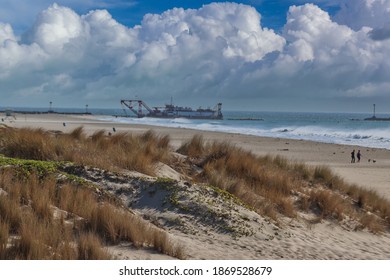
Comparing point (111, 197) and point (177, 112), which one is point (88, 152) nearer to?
point (111, 197)

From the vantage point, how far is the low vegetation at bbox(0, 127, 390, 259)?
552cm

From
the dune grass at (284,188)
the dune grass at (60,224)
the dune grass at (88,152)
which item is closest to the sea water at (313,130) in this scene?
the dune grass at (284,188)

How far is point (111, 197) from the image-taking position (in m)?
7.98

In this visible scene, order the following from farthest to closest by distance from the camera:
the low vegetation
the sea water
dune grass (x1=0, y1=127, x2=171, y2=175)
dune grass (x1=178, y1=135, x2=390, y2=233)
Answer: the sea water → dune grass (x1=0, y1=127, x2=171, y2=175) → dune grass (x1=178, y1=135, x2=390, y2=233) → the low vegetation

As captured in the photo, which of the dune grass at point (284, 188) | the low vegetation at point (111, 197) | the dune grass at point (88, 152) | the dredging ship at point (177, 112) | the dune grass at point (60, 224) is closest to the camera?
the dune grass at point (60, 224)

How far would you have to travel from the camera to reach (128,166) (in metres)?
10.7

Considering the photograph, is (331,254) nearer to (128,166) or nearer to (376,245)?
(376,245)

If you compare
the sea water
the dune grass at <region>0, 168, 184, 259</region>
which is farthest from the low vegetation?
the sea water

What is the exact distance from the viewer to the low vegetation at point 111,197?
18.1 feet

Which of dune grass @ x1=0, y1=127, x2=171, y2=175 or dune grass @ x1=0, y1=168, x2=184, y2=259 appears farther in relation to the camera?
dune grass @ x1=0, y1=127, x2=171, y2=175

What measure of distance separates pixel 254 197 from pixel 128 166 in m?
2.97

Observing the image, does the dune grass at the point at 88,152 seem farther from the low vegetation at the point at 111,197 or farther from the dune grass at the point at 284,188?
the dune grass at the point at 284,188

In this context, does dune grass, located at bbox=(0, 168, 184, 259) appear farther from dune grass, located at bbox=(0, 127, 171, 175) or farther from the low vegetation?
dune grass, located at bbox=(0, 127, 171, 175)
